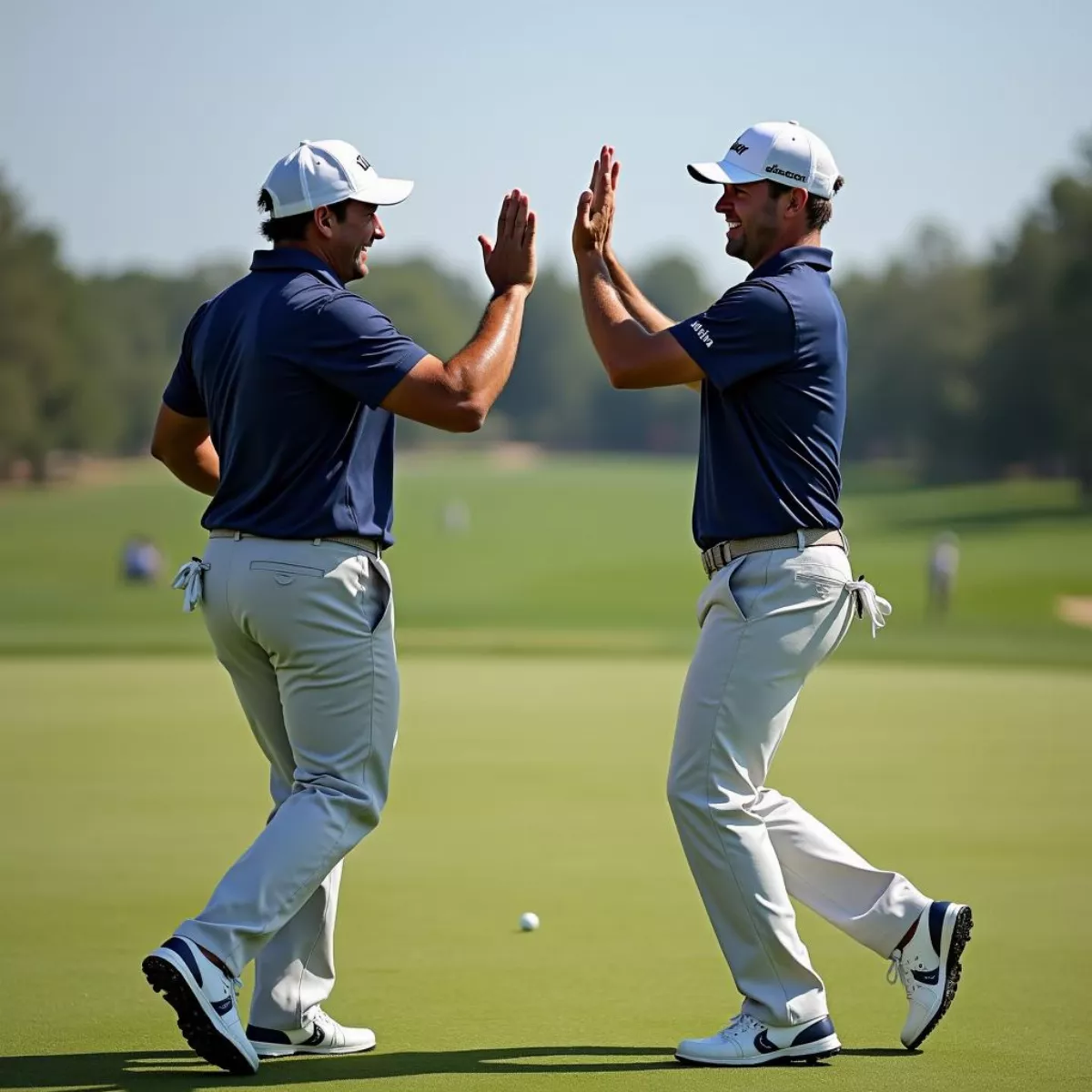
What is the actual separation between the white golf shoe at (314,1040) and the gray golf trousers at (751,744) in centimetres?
102

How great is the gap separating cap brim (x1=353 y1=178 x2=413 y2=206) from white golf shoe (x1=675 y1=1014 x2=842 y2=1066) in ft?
7.93

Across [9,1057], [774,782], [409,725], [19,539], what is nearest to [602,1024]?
[9,1057]

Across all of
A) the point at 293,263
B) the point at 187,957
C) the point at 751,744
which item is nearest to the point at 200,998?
the point at 187,957

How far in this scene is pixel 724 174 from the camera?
532 centimetres

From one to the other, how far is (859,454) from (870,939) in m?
111

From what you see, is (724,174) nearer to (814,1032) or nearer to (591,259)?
(591,259)

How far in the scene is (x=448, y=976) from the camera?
6.05 meters

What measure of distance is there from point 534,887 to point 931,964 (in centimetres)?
255

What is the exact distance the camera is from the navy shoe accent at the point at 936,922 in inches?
207

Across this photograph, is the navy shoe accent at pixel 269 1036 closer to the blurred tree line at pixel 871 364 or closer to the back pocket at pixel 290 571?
the back pocket at pixel 290 571

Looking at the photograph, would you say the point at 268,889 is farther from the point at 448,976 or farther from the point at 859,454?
the point at 859,454

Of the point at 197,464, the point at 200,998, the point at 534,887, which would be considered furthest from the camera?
the point at 534,887

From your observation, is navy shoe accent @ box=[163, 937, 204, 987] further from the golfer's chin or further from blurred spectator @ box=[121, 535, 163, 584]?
blurred spectator @ box=[121, 535, 163, 584]

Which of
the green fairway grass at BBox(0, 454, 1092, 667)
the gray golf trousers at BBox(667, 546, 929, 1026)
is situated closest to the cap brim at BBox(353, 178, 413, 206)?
the gray golf trousers at BBox(667, 546, 929, 1026)
